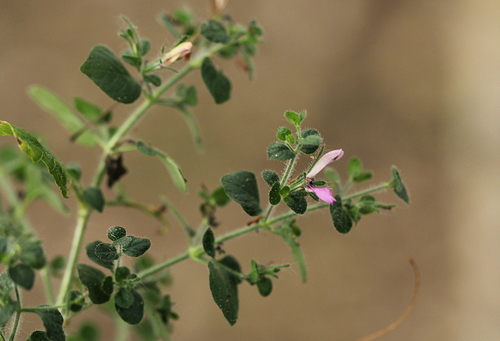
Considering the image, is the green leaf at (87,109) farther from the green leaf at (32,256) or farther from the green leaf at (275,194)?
the green leaf at (275,194)

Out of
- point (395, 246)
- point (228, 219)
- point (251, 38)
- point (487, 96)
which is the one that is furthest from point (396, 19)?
point (251, 38)

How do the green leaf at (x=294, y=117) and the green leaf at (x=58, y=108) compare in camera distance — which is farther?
the green leaf at (x=58, y=108)

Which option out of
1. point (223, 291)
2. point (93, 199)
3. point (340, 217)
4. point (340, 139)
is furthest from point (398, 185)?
point (340, 139)

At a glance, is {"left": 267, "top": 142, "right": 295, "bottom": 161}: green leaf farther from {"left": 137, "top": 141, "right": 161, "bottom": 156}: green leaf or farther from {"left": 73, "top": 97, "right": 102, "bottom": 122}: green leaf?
{"left": 73, "top": 97, "right": 102, "bottom": 122}: green leaf

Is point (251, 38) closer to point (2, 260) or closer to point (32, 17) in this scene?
point (2, 260)

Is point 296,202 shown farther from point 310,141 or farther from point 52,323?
point 52,323

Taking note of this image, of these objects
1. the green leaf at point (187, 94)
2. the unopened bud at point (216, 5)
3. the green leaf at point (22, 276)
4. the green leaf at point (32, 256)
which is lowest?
the green leaf at point (22, 276)

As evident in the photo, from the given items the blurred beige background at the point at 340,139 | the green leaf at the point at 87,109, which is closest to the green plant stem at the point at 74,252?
the green leaf at the point at 87,109
